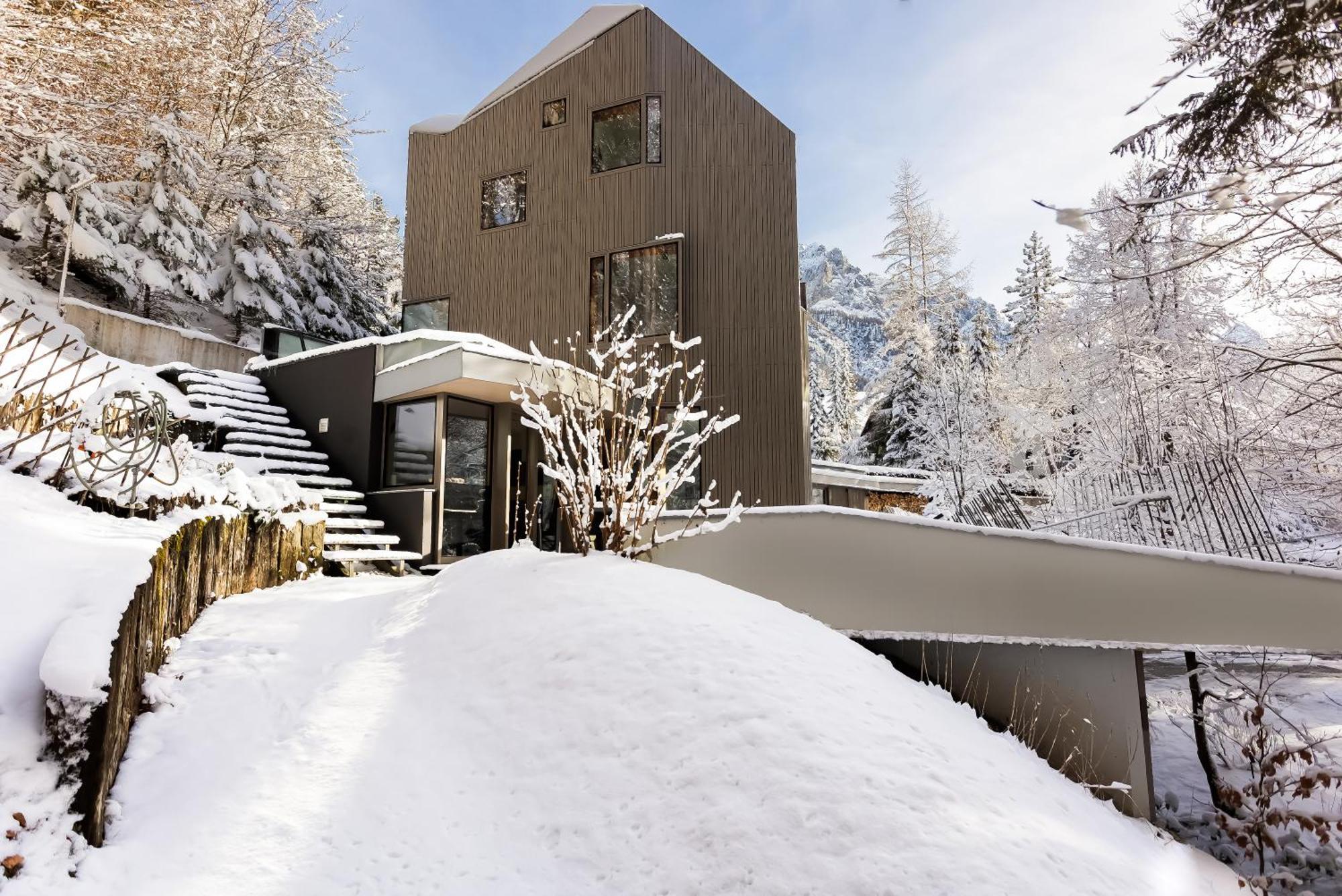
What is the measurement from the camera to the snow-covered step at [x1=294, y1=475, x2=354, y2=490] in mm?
8289

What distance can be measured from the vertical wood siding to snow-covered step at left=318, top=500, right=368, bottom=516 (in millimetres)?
4191

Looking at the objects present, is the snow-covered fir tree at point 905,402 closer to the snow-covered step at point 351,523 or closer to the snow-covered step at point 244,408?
the snow-covered step at point 351,523

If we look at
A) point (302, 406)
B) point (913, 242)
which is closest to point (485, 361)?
point (302, 406)

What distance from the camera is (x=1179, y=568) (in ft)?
15.0

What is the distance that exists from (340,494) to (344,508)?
272 millimetres

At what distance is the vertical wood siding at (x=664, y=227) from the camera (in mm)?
10578

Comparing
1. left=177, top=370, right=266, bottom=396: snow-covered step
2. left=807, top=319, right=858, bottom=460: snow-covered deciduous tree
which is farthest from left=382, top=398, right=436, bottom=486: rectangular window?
left=807, top=319, right=858, bottom=460: snow-covered deciduous tree

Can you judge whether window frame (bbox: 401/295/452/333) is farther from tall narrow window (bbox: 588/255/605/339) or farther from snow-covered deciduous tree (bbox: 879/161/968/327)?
snow-covered deciduous tree (bbox: 879/161/968/327)

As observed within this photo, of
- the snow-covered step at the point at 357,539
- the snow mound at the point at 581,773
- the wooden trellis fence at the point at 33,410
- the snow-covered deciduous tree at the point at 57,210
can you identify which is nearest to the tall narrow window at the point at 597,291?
the snow-covered step at the point at 357,539

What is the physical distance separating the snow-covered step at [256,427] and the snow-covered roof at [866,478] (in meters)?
11.4

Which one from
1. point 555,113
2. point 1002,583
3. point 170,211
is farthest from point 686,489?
point 170,211

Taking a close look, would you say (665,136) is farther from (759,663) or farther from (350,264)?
(350,264)

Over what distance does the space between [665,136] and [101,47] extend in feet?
30.5

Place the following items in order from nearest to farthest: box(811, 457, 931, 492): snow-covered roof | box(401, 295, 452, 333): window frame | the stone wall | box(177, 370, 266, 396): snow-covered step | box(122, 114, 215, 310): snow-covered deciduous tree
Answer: the stone wall < box(177, 370, 266, 396): snow-covered step < box(401, 295, 452, 333): window frame < box(122, 114, 215, 310): snow-covered deciduous tree < box(811, 457, 931, 492): snow-covered roof
